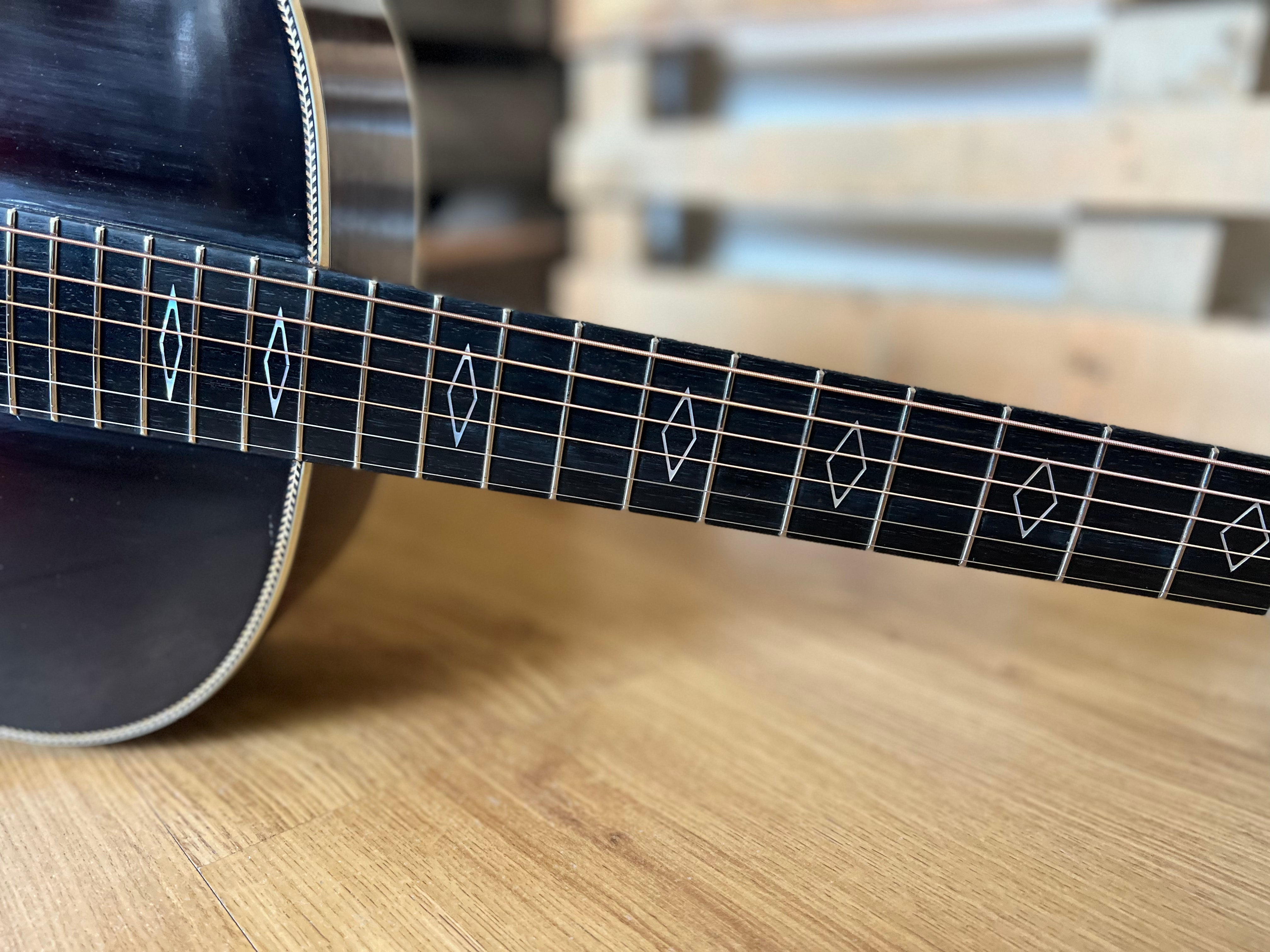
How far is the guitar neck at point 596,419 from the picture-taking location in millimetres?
536

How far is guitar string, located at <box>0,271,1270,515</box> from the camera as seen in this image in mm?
531

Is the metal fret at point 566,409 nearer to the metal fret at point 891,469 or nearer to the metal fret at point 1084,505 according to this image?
the metal fret at point 891,469

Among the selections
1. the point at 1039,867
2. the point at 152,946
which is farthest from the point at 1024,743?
the point at 152,946

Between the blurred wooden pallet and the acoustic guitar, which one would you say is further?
the blurred wooden pallet

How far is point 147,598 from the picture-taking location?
0.60 metres

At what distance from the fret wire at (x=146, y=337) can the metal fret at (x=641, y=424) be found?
0.95ft

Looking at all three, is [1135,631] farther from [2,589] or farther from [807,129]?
[2,589]

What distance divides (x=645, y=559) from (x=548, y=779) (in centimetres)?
37

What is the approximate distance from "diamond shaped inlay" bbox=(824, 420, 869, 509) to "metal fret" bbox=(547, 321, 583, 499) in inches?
6.0

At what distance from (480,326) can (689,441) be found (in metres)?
0.14

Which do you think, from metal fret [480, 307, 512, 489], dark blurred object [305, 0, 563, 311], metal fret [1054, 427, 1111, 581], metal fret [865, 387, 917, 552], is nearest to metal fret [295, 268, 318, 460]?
metal fret [480, 307, 512, 489]

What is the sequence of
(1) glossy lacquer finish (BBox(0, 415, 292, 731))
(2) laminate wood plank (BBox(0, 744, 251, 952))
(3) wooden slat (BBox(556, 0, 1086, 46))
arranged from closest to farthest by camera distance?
(2) laminate wood plank (BBox(0, 744, 251, 952)) → (1) glossy lacquer finish (BBox(0, 415, 292, 731)) → (3) wooden slat (BBox(556, 0, 1086, 46))

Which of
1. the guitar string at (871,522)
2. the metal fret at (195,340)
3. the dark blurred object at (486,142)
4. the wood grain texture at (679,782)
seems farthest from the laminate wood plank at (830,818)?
the dark blurred object at (486,142)

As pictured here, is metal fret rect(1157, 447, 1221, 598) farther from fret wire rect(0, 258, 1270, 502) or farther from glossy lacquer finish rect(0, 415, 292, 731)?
glossy lacquer finish rect(0, 415, 292, 731)
